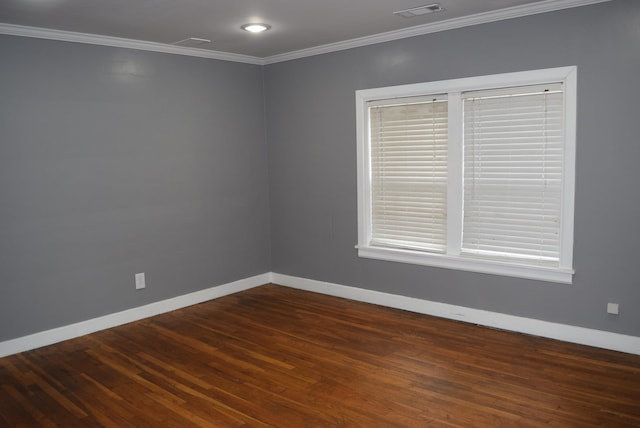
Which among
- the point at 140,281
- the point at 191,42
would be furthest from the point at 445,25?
the point at 140,281

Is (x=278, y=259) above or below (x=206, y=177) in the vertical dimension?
below

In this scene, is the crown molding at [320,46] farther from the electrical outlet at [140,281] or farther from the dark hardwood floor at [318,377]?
the dark hardwood floor at [318,377]

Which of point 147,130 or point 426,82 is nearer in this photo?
point 426,82

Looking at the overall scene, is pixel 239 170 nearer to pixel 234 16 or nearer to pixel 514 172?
pixel 234 16

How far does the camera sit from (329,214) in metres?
5.16

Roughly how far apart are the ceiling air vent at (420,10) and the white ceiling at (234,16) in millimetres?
56

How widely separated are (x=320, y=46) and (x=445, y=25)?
50.2 inches

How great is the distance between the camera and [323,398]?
309 cm

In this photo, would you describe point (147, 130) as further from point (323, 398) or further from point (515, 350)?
point (515, 350)

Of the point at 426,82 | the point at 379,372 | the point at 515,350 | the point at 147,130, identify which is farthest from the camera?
the point at 147,130

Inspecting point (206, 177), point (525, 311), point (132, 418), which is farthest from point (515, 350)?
point (206, 177)

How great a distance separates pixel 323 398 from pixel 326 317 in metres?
1.49

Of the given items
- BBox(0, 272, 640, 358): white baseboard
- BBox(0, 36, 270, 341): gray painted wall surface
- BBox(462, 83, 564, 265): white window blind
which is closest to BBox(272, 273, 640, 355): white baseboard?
BBox(0, 272, 640, 358): white baseboard

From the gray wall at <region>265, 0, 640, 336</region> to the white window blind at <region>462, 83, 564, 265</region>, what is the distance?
0.61 ft
